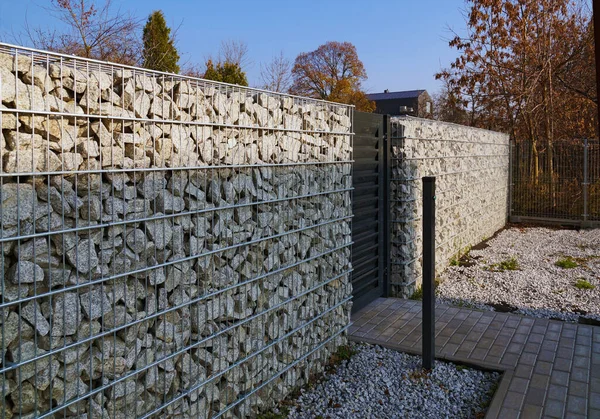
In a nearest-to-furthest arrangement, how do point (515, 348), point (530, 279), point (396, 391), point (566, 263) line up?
point (396, 391) < point (515, 348) < point (530, 279) < point (566, 263)

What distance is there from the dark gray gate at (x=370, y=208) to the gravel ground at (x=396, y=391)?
1.34m

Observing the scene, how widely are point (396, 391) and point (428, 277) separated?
3.05 ft

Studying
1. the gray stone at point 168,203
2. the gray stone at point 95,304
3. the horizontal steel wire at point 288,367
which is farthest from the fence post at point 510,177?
the gray stone at point 95,304

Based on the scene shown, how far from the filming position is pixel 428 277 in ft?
14.2

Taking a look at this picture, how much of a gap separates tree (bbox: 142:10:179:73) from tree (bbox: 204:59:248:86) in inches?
60.1

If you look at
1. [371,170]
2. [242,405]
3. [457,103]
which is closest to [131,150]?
[242,405]

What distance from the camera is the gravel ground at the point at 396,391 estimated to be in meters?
3.71

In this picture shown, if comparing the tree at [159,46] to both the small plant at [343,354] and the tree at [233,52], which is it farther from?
the small plant at [343,354]

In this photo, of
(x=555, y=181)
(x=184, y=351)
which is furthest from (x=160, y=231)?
(x=555, y=181)

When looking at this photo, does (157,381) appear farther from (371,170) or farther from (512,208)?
(512,208)

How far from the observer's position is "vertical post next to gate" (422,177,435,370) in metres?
4.25

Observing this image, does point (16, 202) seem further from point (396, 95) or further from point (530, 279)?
A: point (396, 95)

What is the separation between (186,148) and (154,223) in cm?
45

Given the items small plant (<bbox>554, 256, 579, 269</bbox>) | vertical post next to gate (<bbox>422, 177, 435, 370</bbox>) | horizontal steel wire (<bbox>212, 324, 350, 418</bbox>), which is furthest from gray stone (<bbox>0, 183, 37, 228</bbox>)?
small plant (<bbox>554, 256, 579, 269</bbox>)
